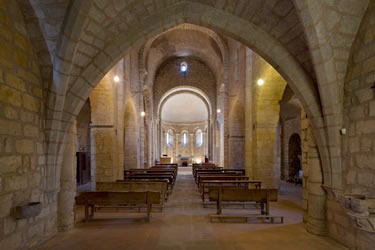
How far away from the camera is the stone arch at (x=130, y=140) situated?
483 inches

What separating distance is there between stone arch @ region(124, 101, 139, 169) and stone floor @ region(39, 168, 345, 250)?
653 centimetres

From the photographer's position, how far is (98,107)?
27.6 feet

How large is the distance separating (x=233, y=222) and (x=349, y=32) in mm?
4143

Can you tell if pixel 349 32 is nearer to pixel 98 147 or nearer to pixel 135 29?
A: pixel 135 29

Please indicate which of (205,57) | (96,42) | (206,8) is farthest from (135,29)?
(205,57)

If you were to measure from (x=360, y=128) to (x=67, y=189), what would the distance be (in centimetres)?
524

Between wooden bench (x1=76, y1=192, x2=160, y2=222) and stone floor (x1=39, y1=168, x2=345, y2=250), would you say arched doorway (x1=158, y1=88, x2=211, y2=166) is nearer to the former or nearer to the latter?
stone floor (x1=39, y1=168, x2=345, y2=250)

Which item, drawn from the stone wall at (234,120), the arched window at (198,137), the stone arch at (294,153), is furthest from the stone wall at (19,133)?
the arched window at (198,137)

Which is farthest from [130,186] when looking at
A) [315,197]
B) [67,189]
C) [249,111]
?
[249,111]

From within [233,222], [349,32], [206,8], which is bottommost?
[233,222]

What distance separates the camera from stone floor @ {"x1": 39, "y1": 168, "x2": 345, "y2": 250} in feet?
12.7

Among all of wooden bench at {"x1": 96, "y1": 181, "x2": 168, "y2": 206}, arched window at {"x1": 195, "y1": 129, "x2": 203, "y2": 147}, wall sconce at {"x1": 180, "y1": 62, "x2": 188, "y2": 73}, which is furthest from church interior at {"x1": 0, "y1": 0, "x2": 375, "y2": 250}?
arched window at {"x1": 195, "y1": 129, "x2": 203, "y2": 147}

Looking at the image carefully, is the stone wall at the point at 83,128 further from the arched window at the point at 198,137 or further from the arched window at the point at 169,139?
the arched window at the point at 198,137

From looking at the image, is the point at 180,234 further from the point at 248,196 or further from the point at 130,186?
the point at 130,186
